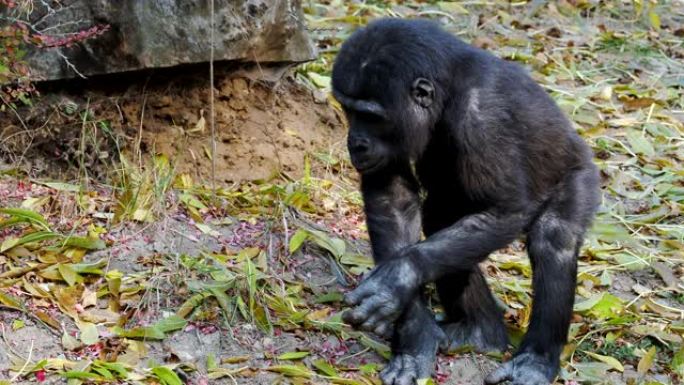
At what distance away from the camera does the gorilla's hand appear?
5352mm

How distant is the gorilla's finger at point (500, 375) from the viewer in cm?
563

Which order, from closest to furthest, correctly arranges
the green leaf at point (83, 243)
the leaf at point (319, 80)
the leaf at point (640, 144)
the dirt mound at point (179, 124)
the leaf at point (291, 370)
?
the leaf at point (291, 370) → the green leaf at point (83, 243) → the dirt mound at point (179, 124) → the leaf at point (319, 80) → the leaf at point (640, 144)

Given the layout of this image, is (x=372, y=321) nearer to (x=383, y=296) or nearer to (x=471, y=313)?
(x=383, y=296)

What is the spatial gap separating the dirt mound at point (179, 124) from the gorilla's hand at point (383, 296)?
6.59 feet

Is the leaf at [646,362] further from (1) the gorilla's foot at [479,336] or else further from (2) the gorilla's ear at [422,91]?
(2) the gorilla's ear at [422,91]

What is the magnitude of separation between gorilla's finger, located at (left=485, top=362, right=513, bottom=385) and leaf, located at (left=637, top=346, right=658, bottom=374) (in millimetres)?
756

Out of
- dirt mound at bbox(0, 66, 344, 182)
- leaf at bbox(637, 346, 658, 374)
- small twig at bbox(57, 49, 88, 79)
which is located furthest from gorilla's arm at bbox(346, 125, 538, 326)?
small twig at bbox(57, 49, 88, 79)

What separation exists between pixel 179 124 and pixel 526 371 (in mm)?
2907

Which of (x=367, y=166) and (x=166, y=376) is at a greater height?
(x=367, y=166)

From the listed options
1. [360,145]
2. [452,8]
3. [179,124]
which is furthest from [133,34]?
[452,8]

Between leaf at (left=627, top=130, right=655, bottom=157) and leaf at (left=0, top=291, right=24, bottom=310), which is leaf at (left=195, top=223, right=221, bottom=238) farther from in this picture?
leaf at (left=627, top=130, right=655, bottom=157)

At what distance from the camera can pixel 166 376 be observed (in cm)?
526

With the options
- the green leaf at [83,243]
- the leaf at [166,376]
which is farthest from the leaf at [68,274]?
the leaf at [166,376]

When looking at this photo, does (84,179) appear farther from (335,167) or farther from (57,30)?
(335,167)
